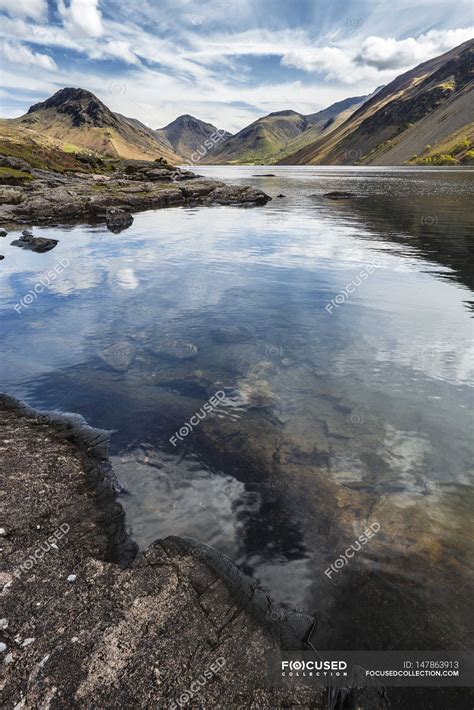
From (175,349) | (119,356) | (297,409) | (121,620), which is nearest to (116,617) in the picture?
(121,620)

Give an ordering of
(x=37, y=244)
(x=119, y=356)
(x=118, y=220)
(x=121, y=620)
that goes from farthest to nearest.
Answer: (x=118, y=220), (x=37, y=244), (x=119, y=356), (x=121, y=620)

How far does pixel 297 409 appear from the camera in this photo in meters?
13.1

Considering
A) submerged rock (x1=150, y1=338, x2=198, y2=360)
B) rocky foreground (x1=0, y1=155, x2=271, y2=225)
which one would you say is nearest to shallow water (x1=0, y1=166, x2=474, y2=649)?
submerged rock (x1=150, y1=338, x2=198, y2=360)

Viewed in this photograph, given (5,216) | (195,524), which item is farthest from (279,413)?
(5,216)

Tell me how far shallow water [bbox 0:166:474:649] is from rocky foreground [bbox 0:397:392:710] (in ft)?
2.52

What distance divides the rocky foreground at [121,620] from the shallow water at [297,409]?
2.52 feet

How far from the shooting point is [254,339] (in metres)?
19.0

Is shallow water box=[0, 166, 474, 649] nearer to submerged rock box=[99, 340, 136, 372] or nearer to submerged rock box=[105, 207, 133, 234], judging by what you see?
submerged rock box=[99, 340, 136, 372]

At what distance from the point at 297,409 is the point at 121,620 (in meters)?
8.22

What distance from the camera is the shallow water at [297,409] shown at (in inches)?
302

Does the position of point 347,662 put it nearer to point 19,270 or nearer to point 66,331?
point 66,331

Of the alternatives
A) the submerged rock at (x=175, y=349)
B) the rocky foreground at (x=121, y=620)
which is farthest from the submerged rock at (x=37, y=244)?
the rocky foreground at (x=121, y=620)

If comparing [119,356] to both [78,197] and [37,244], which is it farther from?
[78,197]

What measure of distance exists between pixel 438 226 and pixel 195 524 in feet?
162
